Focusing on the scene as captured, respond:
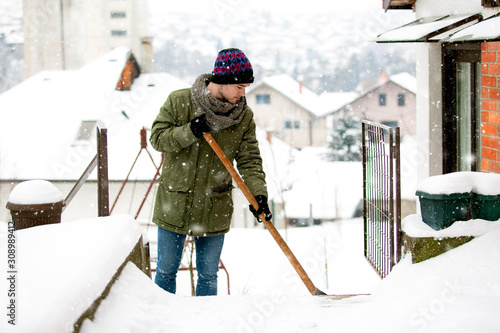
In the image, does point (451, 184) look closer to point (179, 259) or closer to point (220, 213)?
point (220, 213)

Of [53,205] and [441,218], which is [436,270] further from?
[53,205]

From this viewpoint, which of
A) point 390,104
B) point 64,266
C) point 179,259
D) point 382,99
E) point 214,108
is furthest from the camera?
point 382,99

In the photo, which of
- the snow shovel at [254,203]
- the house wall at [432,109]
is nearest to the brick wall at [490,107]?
the house wall at [432,109]

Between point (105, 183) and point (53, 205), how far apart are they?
419 mm

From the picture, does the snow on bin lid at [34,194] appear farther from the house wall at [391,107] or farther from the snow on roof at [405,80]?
the house wall at [391,107]

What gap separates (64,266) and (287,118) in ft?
127

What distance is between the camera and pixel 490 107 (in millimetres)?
4270

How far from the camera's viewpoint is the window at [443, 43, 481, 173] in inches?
199

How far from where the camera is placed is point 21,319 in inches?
77.9

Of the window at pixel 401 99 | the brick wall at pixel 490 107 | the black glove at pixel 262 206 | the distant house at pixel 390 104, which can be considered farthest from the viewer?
the window at pixel 401 99

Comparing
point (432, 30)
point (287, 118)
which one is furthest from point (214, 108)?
point (287, 118)

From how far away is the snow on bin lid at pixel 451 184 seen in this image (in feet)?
10.9

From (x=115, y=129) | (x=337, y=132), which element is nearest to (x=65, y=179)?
(x=115, y=129)

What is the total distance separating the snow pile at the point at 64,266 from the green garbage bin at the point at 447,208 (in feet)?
5.83
